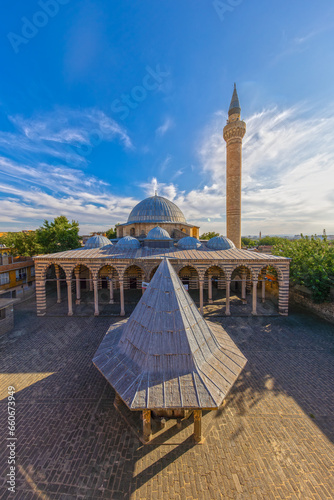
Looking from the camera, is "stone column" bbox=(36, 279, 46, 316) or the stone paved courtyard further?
"stone column" bbox=(36, 279, 46, 316)

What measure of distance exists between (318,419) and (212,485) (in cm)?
511

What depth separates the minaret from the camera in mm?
26312

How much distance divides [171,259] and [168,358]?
11.4 m

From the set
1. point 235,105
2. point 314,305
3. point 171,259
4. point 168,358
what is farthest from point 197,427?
point 235,105

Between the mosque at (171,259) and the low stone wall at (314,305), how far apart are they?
10.4 feet

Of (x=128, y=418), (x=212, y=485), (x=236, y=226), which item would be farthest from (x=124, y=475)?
(x=236, y=226)

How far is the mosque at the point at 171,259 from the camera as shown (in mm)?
17562

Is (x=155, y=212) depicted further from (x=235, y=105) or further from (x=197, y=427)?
(x=197, y=427)

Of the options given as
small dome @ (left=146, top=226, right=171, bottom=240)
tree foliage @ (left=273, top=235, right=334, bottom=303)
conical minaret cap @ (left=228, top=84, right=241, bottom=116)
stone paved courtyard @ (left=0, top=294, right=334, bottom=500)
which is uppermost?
conical minaret cap @ (left=228, top=84, right=241, bottom=116)

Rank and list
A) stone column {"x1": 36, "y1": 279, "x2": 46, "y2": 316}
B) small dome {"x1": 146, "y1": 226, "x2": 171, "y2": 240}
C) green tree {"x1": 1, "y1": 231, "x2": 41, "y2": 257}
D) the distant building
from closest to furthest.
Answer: stone column {"x1": 36, "y1": 279, "x2": 46, "y2": 316} → the distant building → small dome {"x1": 146, "y1": 226, "x2": 171, "y2": 240} → green tree {"x1": 1, "y1": 231, "x2": 41, "y2": 257}

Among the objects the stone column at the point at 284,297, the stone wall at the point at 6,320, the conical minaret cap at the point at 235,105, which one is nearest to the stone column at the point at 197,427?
the stone column at the point at 284,297

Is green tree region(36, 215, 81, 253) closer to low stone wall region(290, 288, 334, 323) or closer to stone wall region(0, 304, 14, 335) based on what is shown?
stone wall region(0, 304, 14, 335)

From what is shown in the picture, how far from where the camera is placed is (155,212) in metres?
30.4

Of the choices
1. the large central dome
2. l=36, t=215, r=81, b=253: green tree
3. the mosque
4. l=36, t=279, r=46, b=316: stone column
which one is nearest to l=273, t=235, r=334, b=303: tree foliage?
the mosque
